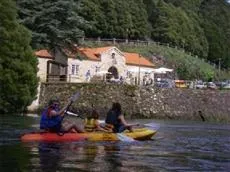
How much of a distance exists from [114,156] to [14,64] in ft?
100

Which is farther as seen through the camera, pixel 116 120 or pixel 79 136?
pixel 116 120

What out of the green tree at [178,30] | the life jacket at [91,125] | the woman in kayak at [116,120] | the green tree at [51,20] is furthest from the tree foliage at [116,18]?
the life jacket at [91,125]

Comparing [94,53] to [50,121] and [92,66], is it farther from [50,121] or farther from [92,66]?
[50,121]

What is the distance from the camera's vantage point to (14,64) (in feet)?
171

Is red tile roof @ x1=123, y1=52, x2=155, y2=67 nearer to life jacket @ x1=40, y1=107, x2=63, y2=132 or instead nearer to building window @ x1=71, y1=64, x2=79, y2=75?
building window @ x1=71, y1=64, x2=79, y2=75

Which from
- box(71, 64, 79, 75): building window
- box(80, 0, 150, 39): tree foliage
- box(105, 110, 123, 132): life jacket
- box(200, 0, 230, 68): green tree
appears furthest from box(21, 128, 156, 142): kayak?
box(200, 0, 230, 68): green tree

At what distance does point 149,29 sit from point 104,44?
17873 millimetres

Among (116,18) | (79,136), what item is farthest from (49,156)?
(116,18)

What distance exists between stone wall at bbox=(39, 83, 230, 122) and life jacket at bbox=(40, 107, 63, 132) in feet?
104

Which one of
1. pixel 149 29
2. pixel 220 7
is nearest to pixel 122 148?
pixel 149 29

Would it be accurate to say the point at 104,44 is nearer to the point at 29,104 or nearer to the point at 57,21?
the point at 57,21

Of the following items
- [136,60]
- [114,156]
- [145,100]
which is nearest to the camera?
[114,156]

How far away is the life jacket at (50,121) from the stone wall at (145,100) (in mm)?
31762

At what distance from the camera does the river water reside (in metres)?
19.7
